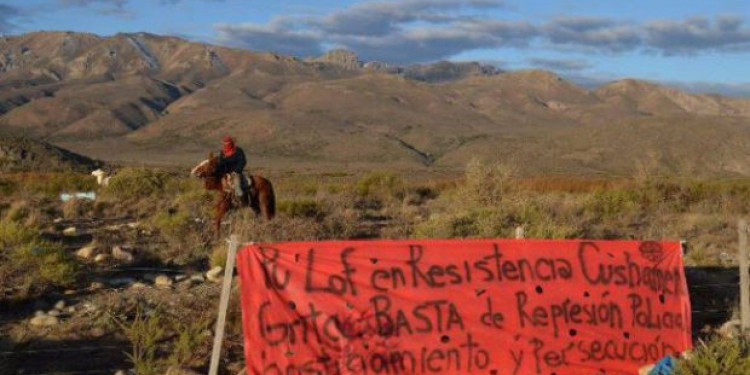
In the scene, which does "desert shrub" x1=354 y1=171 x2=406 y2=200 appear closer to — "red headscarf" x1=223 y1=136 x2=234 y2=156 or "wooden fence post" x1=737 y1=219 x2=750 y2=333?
"red headscarf" x1=223 y1=136 x2=234 y2=156

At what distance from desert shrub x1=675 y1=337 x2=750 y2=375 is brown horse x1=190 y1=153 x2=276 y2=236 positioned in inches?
364

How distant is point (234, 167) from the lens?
15.6m

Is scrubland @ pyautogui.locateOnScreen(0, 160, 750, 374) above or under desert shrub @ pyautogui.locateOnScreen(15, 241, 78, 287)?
under

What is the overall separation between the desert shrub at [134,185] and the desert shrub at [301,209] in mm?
6390

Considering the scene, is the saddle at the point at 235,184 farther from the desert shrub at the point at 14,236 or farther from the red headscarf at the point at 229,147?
the desert shrub at the point at 14,236

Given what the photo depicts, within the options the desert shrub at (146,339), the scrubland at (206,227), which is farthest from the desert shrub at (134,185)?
the desert shrub at (146,339)

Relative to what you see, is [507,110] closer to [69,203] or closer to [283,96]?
[283,96]

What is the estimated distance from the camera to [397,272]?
24.8 feet

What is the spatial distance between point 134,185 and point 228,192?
10078 millimetres

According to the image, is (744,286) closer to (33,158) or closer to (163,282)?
(163,282)

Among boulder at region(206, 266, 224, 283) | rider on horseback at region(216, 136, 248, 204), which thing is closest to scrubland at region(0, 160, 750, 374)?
boulder at region(206, 266, 224, 283)

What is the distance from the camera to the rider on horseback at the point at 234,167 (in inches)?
606

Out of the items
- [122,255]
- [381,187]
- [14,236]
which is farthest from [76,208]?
[381,187]

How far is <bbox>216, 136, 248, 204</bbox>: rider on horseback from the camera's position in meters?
15.4
